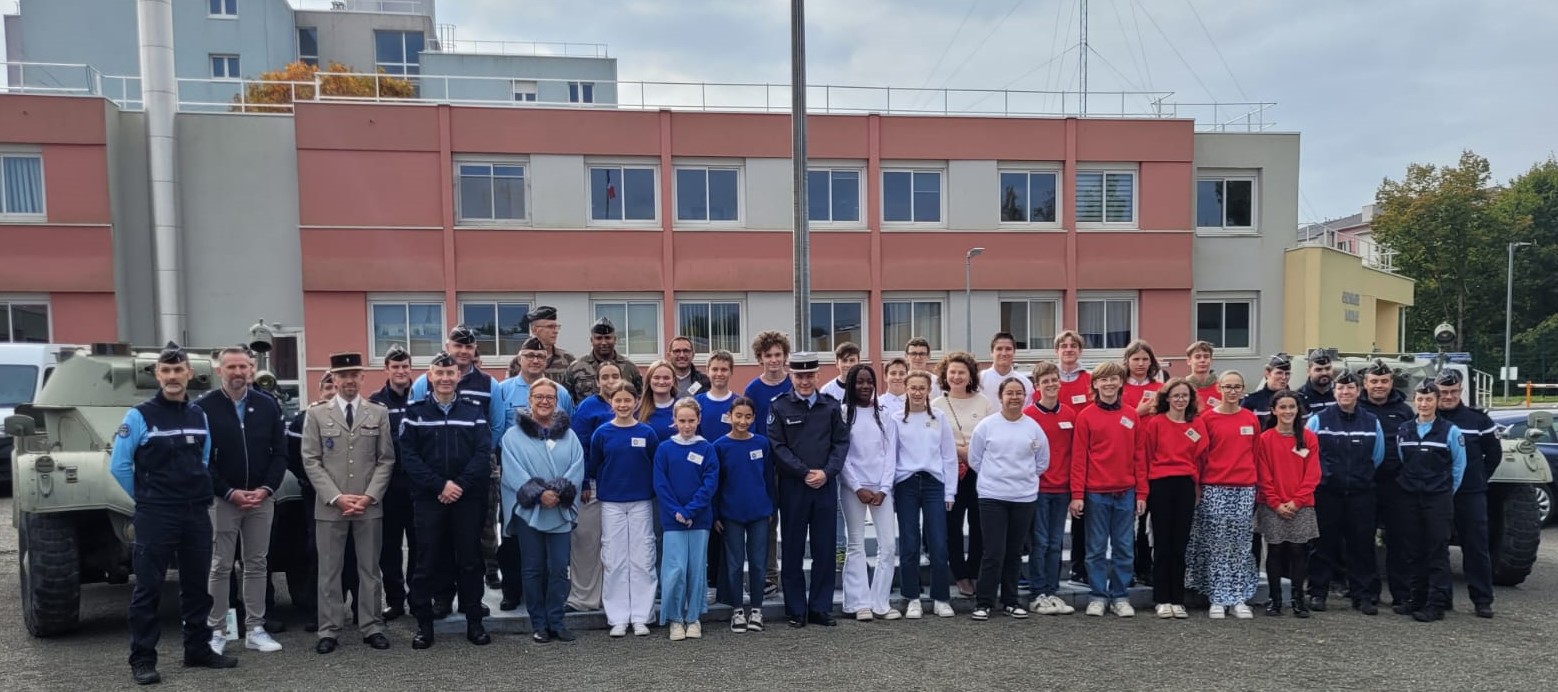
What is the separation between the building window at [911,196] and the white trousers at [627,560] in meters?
17.0

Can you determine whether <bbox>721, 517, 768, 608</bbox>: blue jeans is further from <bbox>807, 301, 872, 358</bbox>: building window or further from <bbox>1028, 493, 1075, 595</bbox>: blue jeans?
<bbox>807, 301, 872, 358</bbox>: building window

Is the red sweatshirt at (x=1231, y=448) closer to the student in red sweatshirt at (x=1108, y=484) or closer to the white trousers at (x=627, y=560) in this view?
the student in red sweatshirt at (x=1108, y=484)

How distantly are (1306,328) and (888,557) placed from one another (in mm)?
21471

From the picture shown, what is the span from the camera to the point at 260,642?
6.34 m

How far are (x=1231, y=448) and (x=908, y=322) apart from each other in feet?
53.1

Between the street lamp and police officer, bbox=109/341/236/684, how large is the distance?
723 inches

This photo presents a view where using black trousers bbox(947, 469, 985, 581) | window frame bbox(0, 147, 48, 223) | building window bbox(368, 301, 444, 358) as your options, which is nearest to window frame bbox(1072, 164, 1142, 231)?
building window bbox(368, 301, 444, 358)

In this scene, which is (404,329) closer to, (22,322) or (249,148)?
(249,148)

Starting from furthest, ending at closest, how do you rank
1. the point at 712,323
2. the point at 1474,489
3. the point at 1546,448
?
the point at 712,323 < the point at 1546,448 < the point at 1474,489

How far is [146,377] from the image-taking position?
8234 mm

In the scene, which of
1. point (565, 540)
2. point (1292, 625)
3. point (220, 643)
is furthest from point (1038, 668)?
point (220, 643)

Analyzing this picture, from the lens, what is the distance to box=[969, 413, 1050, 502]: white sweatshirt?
692 cm

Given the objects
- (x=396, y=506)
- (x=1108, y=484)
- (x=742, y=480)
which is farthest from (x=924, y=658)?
(x=396, y=506)

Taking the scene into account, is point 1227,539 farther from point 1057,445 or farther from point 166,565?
point 166,565
